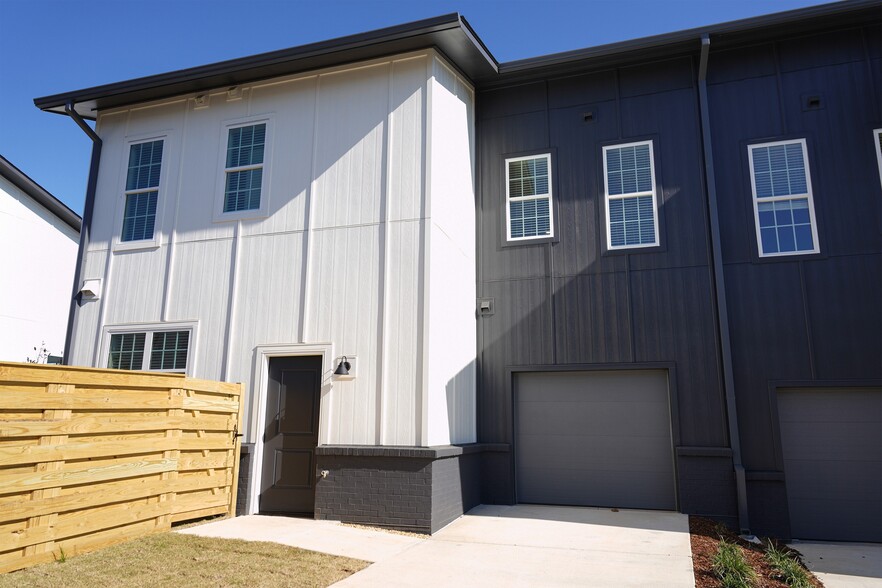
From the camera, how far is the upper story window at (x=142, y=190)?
968 cm

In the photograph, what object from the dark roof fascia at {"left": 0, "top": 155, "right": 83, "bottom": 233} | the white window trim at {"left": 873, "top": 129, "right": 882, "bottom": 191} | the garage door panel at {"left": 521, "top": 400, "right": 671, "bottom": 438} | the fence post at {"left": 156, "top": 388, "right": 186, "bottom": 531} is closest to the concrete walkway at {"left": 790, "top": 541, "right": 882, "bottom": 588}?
the garage door panel at {"left": 521, "top": 400, "right": 671, "bottom": 438}

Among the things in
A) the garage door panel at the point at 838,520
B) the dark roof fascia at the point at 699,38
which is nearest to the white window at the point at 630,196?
the dark roof fascia at the point at 699,38

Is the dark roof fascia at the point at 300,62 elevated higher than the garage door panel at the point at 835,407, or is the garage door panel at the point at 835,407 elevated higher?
the dark roof fascia at the point at 300,62

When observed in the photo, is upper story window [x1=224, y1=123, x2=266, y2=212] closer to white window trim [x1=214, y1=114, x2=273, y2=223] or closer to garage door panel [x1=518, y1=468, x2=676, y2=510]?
white window trim [x1=214, y1=114, x2=273, y2=223]

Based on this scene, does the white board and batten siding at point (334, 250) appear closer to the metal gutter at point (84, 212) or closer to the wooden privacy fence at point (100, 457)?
the metal gutter at point (84, 212)

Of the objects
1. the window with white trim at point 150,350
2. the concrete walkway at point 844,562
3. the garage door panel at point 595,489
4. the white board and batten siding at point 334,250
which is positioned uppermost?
the white board and batten siding at point 334,250

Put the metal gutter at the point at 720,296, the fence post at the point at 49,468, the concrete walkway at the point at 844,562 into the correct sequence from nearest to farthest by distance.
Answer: the fence post at the point at 49,468 → the concrete walkway at the point at 844,562 → the metal gutter at the point at 720,296

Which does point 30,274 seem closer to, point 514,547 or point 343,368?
point 343,368

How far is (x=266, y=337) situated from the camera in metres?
8.48

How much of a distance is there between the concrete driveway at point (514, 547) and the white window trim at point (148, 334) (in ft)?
8.07

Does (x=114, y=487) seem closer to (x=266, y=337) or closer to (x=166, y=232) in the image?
(x=266, y=337)

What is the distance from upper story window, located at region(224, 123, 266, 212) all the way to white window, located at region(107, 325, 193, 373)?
1977 millimetres

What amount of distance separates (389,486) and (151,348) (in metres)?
4.28

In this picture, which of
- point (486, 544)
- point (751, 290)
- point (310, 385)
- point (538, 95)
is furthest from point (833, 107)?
point (310, 385)
